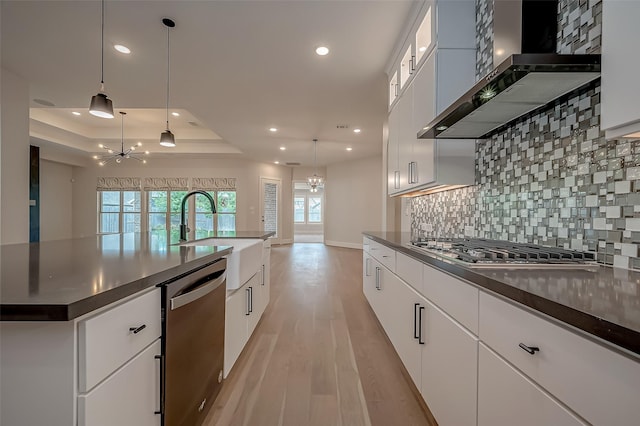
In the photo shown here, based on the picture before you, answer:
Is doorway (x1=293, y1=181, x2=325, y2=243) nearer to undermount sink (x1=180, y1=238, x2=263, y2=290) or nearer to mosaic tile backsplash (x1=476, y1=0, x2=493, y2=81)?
undermount sink (x1=180, y1=238, x2=263, y2=290)

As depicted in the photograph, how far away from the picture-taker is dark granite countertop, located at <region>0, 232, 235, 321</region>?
2.14ft

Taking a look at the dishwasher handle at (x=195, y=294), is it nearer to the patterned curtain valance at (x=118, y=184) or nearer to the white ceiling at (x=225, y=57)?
the white ceiling at (x=225, y=57)

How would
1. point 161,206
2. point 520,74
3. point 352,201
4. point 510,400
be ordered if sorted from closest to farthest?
point 510,400 < point 520,74 < point 161,206 < point 352,201

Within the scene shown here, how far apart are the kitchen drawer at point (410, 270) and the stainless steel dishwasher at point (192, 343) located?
109 centimetres

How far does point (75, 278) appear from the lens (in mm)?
884

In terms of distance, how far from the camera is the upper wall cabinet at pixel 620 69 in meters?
0.83

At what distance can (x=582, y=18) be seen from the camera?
128cm

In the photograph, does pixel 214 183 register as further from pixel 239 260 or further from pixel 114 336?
pixel 114 336

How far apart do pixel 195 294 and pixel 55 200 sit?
32.9 feet

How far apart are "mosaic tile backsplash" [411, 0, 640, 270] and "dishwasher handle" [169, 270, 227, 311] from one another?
1.69 metres

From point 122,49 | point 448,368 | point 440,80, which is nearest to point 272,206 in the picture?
point 122,49

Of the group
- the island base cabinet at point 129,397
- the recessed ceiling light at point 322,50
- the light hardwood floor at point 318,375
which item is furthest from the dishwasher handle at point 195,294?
the recessed ceiling light at point 322,50

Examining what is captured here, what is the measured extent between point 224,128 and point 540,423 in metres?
6.14

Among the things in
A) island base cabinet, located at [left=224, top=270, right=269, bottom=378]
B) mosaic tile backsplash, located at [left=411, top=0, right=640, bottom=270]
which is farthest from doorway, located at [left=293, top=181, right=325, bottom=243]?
mosaic tile backsplash, located at [left=411, top=0, right=640, bottom=270]
